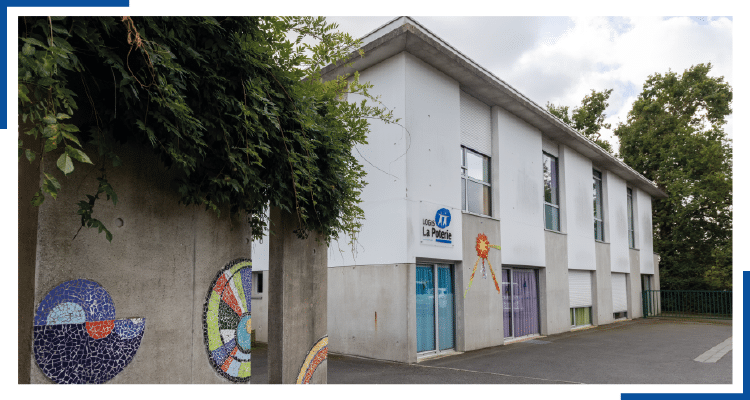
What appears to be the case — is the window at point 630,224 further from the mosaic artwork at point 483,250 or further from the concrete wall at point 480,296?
the mosaic artwork at point 483,250

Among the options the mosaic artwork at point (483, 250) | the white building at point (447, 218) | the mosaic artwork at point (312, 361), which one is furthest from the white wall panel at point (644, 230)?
the mosaic artwork at point (312, 361)

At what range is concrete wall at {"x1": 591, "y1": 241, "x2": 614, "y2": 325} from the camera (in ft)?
61.5

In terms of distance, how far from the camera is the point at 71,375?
337 cm

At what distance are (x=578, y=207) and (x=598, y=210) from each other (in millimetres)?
3011

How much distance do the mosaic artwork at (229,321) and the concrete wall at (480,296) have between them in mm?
7530

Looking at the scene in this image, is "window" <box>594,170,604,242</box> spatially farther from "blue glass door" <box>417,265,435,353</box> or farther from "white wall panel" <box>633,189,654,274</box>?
"blue glass door" <box>417,265,435,353</box>

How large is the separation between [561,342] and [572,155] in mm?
7224

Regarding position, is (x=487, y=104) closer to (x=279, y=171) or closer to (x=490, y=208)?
(x=490, y=208)

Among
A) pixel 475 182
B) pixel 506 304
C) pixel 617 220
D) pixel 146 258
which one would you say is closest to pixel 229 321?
pixel 146 258

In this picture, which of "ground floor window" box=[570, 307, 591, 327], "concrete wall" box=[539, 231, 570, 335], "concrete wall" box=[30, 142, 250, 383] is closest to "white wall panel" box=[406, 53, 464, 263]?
"concrete wall" box=[539, 231, 570, 335]

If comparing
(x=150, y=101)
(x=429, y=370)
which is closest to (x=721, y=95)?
(x=429, y=370)

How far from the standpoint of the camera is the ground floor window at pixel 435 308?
10.6 m

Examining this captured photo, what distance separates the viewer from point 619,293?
856 inches

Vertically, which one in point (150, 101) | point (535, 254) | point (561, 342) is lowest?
point (561, 342)
